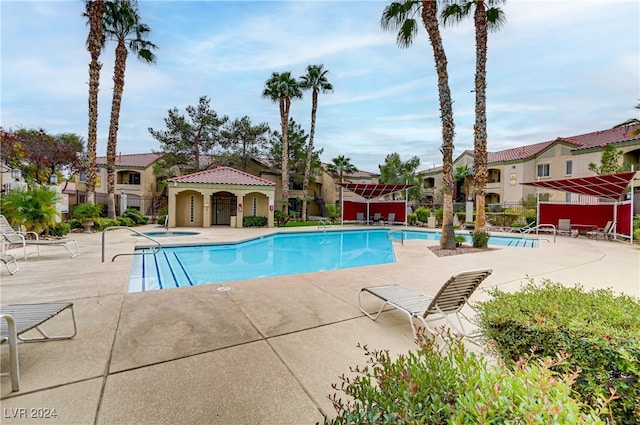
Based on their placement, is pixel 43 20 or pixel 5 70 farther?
pixel 5 70

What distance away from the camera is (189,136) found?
92.8 feet

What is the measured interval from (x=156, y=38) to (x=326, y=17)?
15581 mm

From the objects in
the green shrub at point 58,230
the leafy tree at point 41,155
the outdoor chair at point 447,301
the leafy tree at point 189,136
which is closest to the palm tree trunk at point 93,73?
the green shrub at point 58,230

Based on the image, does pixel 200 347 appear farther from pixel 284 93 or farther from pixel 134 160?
pixel 134 160

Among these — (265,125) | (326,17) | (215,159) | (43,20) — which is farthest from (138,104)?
(326,17)

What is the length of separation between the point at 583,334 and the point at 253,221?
20510 millimetres

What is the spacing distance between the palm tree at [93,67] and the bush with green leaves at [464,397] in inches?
804

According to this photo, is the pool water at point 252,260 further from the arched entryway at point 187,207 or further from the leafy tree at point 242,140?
the leafy tree at point 242,140

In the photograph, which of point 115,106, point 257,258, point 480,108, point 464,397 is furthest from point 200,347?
point 115,106

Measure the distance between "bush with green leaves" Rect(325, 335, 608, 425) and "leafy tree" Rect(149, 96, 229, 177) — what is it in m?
29.8

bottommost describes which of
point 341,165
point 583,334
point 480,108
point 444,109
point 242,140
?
point 583,334

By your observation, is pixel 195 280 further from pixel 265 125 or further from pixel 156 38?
pixel 265 125

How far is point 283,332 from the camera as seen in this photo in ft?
12.3

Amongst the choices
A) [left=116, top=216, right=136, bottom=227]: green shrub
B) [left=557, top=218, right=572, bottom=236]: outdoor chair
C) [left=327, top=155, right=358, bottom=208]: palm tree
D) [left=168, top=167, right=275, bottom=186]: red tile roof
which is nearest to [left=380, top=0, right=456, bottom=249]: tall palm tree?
[left=557, top=218, right=572, bottom=236]: outdoor chair
